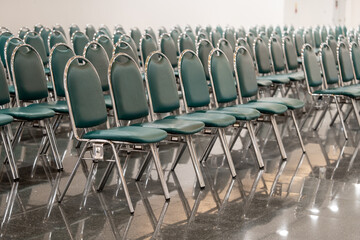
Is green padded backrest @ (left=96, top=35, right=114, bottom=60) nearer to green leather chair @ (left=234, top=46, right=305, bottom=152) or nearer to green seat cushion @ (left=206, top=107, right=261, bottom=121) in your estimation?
green leather chair @ (left=234, top=46, right=305, bottom=152)

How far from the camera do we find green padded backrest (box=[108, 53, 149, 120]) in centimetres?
498

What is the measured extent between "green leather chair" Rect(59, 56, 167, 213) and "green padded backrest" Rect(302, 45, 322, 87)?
312cm

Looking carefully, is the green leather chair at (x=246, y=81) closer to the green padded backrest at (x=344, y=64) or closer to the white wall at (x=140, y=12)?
the green padded backrest at (x=344, y=64)

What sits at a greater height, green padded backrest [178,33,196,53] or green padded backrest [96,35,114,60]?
green padded backrest [96,35,114,60]

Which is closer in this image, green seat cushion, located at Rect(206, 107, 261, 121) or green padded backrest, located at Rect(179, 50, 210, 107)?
green seat cushion, located at Rect(206, 107, 261, 121)

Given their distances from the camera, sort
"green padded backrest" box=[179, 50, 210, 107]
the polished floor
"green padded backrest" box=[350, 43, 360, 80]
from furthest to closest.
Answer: "green padded backrest" box=[350, 43, 360, 80] < "green padded backrest" box=[179, 50, 210, 107] < the polished floor

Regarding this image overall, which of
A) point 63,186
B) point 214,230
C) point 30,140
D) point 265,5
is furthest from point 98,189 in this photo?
point 265,5

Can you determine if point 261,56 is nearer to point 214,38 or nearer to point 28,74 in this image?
point 214,38

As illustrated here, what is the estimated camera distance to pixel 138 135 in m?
4.48

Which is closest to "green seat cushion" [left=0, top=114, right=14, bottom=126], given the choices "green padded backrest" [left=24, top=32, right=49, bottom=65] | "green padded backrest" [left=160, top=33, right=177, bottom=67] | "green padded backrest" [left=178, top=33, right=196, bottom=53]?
"green padded backrest" [left=24, top=32, right=49, bottom=65]

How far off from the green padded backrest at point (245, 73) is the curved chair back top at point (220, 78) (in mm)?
189

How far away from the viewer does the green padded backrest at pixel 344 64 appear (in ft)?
25.8

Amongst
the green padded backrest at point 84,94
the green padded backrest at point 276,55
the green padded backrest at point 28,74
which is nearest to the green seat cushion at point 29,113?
the green padded backrest at point 28,74

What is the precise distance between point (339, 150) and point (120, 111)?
260 centimetres
